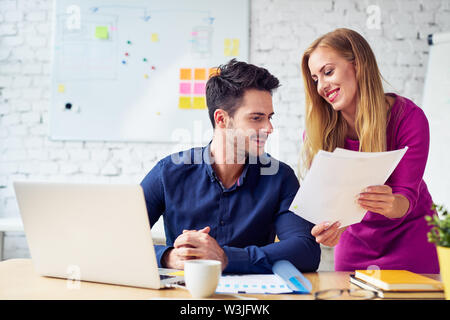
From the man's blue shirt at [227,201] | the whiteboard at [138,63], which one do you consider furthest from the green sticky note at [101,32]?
the man's blue shirt at [227,201]

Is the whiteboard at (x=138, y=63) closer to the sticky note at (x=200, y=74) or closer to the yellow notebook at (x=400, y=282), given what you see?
the sticky note at (x=200, y=74)

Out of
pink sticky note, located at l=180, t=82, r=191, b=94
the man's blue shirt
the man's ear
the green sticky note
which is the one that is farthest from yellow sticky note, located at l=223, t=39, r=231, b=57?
the man's blue shirt

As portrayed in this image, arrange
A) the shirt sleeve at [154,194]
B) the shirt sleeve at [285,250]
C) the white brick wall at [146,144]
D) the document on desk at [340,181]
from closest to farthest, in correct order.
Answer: the document on desk at [340,181], the shirt sleeve at [285,250], the shirt sleeve at [154,194], the white brick wall at [146,144]

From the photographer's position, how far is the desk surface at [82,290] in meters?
0.87

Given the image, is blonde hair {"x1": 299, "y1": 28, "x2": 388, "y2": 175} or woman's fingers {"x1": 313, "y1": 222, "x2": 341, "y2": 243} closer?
woman's fingers {"x1": 313, "y1": 222, "x2": 341, "y2": 243}

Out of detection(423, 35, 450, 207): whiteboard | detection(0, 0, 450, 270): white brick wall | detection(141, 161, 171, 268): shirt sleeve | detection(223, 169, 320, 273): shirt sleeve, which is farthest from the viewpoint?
detection(0, 0, 450, 270): white brick wall

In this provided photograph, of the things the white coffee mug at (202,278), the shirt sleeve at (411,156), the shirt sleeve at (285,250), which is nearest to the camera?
the white coffee mug at (202,278)

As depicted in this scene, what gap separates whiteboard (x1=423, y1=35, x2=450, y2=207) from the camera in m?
2.54

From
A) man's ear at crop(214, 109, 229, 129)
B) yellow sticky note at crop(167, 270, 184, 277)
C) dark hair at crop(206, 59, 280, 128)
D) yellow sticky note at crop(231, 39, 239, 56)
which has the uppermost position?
yellow sticky note at crop(231, 39, 239, 56)

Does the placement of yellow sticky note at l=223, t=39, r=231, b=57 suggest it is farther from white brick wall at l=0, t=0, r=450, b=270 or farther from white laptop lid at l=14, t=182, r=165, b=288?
white laptop lid at l=14, t=182, r=165, b=288

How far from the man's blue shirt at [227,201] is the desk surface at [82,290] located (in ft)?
1.04

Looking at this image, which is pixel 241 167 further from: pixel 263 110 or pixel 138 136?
pixel 138 136

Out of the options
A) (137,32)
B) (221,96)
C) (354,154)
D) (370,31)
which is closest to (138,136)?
(137,32)

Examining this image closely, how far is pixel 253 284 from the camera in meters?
0.99
